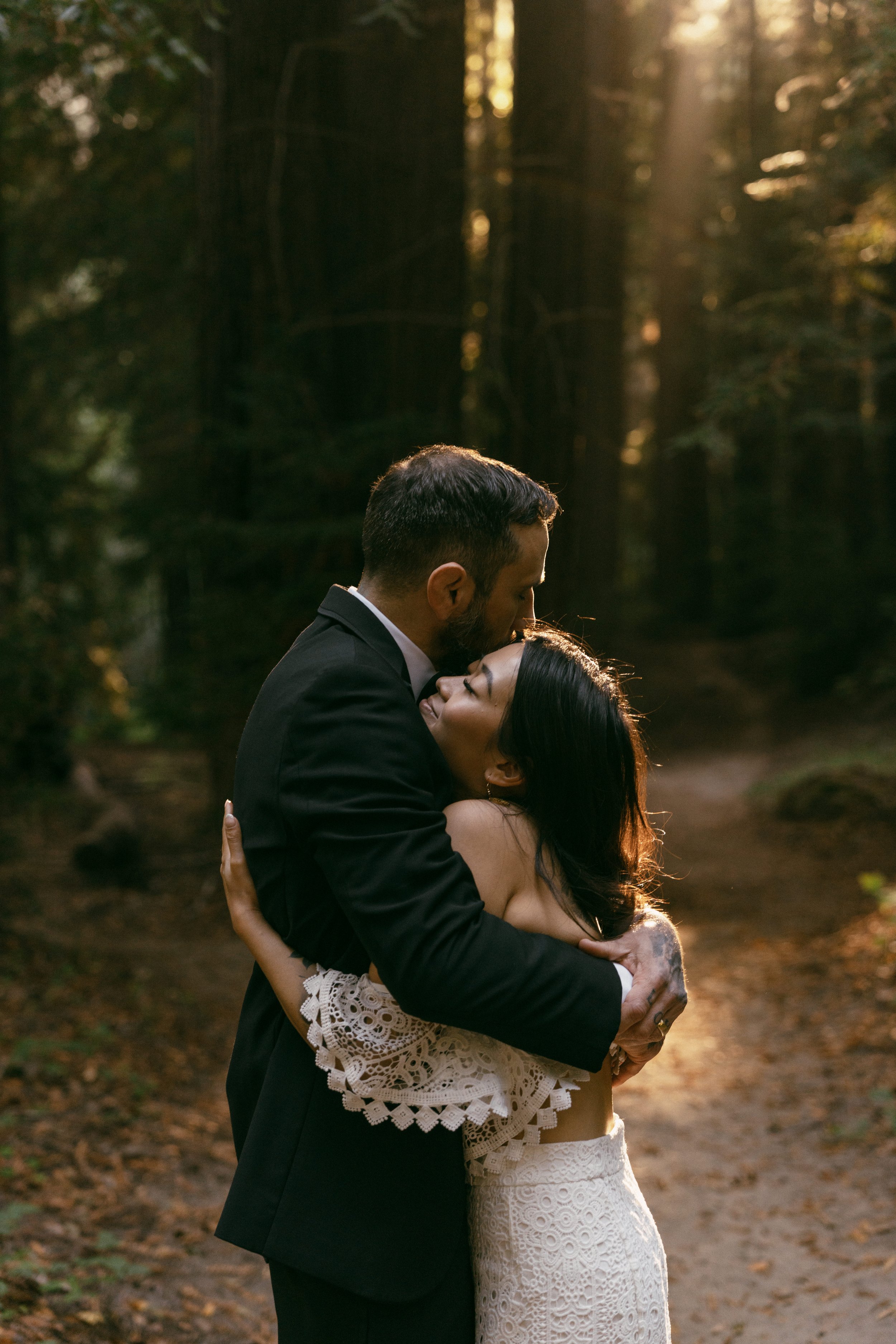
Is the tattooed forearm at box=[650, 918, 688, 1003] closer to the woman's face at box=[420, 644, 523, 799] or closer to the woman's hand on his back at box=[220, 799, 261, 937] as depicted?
the woman's face at box=[420, 644, 523, 799]

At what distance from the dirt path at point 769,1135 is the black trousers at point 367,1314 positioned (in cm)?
249

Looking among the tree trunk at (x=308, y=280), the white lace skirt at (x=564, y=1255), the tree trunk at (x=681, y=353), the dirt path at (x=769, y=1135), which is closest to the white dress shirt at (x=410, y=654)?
the white lace skirt at (x=564, y=1255)

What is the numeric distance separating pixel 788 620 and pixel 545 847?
1584cm

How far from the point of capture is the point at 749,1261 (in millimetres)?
4512

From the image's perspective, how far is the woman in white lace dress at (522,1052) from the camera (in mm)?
1918

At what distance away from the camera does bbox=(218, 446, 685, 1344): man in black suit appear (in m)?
1.70

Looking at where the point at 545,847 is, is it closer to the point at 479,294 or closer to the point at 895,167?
the point at 895,167

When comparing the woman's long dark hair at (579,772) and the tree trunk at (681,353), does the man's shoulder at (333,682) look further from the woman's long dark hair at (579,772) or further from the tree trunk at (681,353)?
the tree trunk at (681,353)

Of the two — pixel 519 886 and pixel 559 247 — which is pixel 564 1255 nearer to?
pixel 519 886

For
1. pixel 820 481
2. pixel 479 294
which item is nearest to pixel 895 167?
pixel 479 294

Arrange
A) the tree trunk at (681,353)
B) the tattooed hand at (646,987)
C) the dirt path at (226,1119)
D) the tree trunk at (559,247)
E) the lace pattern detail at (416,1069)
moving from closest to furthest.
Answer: the lace pattern detail at (416,1069) → the tattooed hand at (646,987) → the dirt path at (226,1119) → the tree trunk at (559,247) → the tree trunk at (681,353)

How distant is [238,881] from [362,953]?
0.28 meters

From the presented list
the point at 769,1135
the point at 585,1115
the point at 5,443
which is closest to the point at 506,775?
the point at 585,1115

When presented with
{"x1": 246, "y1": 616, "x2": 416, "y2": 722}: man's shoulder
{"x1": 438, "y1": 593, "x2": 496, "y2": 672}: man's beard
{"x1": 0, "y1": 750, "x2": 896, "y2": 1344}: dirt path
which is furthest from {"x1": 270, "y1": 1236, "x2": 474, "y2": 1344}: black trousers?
{"x1": 0, "y1": 750, "x2": 896, "y2": 1344}: dirt path
